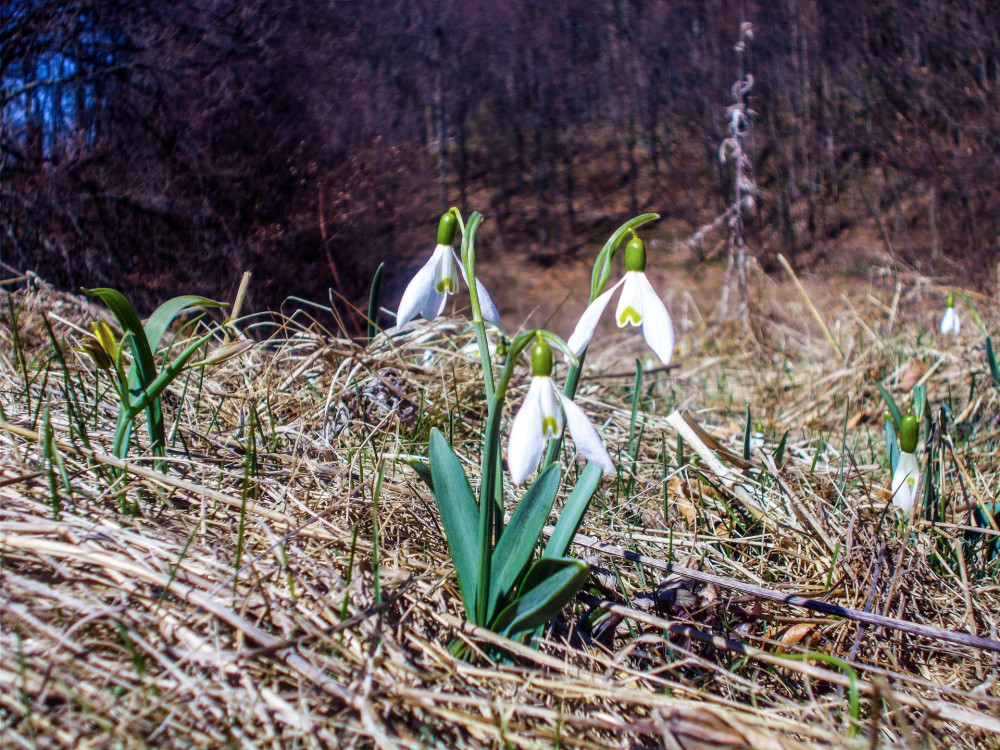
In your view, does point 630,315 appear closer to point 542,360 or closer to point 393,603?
point 542,360

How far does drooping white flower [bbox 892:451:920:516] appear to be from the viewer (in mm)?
1461

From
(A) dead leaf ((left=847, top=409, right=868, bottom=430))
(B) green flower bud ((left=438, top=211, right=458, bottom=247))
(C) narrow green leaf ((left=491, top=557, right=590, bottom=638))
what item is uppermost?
(B) green flower bud ((left=438, top=211, right=458, bottom=247))

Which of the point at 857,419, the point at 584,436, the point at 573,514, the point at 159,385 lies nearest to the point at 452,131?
the point at 857,419

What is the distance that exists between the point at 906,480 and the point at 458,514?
41.4 inches

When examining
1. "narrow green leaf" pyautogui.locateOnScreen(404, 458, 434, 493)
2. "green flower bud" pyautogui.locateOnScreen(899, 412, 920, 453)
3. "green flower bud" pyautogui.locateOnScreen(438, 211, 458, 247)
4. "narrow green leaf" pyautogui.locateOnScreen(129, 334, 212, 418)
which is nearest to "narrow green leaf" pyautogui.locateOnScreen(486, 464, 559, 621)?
"narrow green leaf" pyautogui.locateOnScreen(404, 458, 434, 493)

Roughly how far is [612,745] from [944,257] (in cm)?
622

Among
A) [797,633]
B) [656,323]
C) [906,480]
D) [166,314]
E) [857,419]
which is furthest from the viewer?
[857,419]

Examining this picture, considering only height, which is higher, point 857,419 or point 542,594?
point 542,594

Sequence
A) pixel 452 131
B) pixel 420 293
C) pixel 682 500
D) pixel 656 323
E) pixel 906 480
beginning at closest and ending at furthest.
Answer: pixel 656 323 → pixel 420 293 → pixel 906 480 → pixel 682 500 → pixel 452 131

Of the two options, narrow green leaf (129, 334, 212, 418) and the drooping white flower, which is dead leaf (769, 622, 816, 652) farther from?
narrow green leaf (129, 334, 212, 418)

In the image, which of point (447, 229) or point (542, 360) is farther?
point (447, 229)

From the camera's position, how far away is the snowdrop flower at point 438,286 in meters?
1.04

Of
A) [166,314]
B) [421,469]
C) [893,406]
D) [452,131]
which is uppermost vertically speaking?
[452,131]

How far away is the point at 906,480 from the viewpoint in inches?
57.6
